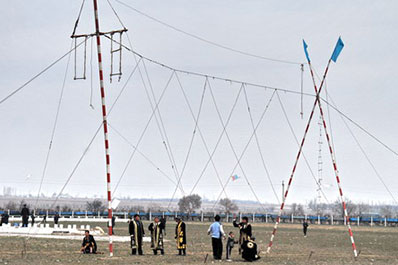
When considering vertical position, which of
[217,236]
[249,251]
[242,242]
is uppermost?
[217,236]

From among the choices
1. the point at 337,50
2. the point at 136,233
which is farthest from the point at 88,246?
the point at 337,50

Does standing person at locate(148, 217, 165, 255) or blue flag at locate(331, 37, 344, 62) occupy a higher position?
blue flag at locate(331, 37, 344, 62)

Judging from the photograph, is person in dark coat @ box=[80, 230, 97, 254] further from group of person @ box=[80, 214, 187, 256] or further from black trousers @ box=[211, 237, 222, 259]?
black trousers @ box=[211, 237, 222, 259]

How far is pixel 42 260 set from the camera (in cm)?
2320

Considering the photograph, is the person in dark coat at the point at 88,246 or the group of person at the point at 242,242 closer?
the group of person at the point at 242,242

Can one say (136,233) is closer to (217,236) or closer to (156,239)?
(156,239)

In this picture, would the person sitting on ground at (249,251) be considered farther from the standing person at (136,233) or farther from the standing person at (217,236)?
the standing person at (136,233)

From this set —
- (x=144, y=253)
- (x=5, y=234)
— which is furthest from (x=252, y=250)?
(x=5, y=234)

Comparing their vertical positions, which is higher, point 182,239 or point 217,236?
point 217,236

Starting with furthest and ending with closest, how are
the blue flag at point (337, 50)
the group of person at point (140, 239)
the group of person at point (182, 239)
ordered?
the blue flag at point (337, 50), the group of person at point (140, 239), the group of person at point (182, 239)

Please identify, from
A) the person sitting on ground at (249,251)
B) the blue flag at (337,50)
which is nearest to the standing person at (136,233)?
the person sitting on ground at (249,251)

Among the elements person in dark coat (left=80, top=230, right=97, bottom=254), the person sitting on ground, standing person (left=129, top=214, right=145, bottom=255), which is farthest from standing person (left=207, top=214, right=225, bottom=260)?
person in dark coat (left=80, top=230, right=97, bottom=254)

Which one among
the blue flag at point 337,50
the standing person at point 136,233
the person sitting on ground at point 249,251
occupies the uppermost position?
the blue flag at point 337,50

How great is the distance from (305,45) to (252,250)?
30.1 ft
